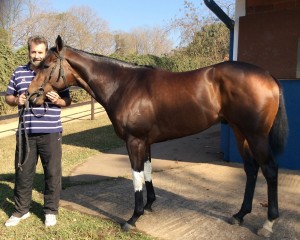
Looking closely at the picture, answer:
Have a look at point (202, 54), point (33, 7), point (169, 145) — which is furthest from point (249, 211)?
point (33, 7)

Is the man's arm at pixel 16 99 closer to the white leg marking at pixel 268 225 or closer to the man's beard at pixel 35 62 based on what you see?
the man's beard at pixel 35 62

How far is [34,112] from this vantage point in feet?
11.2

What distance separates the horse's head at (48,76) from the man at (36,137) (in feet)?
0.25

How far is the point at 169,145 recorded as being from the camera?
23.9ft

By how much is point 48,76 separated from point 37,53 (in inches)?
12.2

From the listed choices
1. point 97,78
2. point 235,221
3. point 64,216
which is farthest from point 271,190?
point 64,216

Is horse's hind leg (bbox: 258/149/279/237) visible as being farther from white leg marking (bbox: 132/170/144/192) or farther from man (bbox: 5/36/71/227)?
man (bbox: 5/36/71/227)

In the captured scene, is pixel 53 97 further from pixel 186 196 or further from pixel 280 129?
pixel 280 129

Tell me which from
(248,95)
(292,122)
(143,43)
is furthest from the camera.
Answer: (143,43)

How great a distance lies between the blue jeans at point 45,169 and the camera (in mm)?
3484

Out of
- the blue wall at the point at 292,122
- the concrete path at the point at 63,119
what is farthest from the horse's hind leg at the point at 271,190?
the concrete path at the point at 63,119

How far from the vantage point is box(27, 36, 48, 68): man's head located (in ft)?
11.1

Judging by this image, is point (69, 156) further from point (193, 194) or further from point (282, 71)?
point (282, 71)

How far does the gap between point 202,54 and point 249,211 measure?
2193 centimetres
